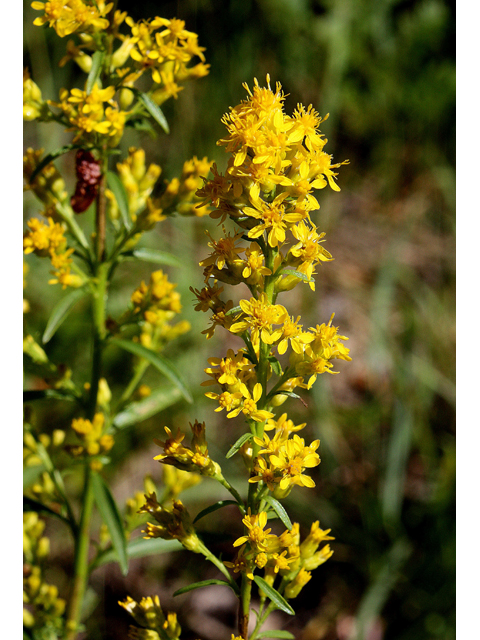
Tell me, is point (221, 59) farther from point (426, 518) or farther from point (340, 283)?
point (426, 518)

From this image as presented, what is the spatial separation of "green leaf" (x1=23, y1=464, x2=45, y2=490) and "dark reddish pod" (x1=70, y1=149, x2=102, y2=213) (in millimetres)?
1196

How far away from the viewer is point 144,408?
2729mm

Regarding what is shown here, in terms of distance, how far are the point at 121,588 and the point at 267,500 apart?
3.11 metres

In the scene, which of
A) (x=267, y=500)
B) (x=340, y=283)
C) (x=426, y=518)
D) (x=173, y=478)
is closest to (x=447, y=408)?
(x=426, y=518)

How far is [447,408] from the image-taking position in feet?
15.5

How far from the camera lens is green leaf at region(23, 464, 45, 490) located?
2.49m

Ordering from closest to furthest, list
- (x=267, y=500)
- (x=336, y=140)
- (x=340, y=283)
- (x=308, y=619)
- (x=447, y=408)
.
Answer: (x=267, y=500) → (x=308, y=619) → (x=447, y=408) → (x=340, y=283) → (x=336, y=140)

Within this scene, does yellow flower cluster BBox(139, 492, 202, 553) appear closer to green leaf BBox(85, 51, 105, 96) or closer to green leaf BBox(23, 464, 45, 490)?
green leaf BBox(23, 464, 45, 490)

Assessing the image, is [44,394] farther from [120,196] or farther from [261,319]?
[261,319]

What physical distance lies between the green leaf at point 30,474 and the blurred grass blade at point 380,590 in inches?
81.9

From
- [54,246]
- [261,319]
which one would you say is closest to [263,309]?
[261,319]

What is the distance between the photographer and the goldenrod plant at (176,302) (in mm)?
1499

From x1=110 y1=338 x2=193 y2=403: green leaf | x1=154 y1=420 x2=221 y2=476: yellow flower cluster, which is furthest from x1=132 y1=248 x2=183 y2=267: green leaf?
x1=154 y1=420 x2=221 y2=476: yellow flower cluster

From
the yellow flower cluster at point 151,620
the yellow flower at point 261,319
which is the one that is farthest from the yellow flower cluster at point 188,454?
the yellow flower cluster at point 151,620
